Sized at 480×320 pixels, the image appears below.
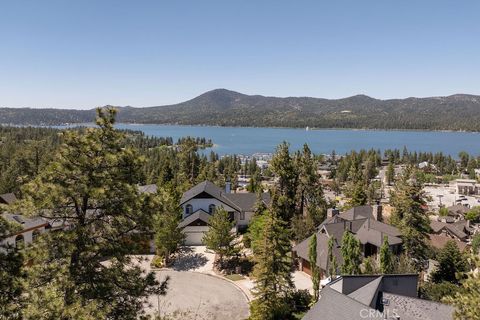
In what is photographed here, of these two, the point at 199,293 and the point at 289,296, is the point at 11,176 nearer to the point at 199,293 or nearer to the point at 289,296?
the point at 199,293

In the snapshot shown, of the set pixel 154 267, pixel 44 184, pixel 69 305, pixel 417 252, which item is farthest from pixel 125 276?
pixel 417 252

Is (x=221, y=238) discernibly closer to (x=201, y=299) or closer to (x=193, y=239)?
(x=201, y=299)

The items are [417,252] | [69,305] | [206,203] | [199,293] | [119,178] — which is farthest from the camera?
[206,203]

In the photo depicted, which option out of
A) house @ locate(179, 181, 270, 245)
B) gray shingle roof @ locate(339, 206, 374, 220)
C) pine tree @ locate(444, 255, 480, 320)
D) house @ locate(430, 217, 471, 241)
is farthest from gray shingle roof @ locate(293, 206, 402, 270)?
house @ locate(430, 217, 471, 241)

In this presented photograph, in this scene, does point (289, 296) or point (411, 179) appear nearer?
point (289, 296)

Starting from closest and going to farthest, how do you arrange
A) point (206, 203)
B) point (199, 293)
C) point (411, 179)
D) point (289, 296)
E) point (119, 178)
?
point (119, 178) → point (289, 296) → point (199, 293) → point (411, 179) → point (206, 203)

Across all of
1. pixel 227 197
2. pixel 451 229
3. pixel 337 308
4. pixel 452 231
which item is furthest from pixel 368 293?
pixel 451 229

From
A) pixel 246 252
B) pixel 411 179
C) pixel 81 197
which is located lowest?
pixel 246 252

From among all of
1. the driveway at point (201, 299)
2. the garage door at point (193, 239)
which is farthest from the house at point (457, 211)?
Result: the driveway at point (201, 299)
